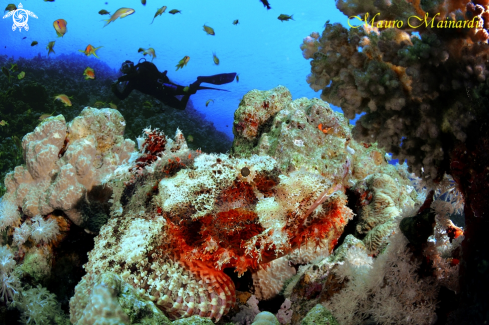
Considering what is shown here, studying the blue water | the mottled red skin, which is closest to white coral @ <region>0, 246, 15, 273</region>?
the mottled red skin

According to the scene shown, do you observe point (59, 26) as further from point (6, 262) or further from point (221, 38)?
point (221, 38)

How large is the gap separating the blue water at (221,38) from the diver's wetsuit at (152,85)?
4297 cm

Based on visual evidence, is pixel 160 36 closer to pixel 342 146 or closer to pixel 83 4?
pixel 83 4

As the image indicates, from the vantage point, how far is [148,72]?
1373cm

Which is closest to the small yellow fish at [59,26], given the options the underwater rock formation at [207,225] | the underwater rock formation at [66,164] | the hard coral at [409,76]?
the underwater rock formation at [66,164]

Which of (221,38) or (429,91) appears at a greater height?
(221,38)

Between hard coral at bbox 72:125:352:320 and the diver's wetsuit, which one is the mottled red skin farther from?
the diver's wetsuit

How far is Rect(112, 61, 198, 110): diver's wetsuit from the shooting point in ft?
44.8

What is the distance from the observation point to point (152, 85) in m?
14.1

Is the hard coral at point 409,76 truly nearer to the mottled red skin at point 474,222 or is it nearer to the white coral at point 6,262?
the mottled red skin at point 474,222

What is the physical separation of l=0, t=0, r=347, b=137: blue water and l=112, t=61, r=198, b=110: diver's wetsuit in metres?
43.0

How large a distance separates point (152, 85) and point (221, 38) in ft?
199

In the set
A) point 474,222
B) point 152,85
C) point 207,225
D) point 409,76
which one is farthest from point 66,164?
point 152,85

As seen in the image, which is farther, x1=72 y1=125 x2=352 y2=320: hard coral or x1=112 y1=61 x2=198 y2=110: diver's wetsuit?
x1=112 y1=61 x2=198 y2=110: diver's wetsuit
